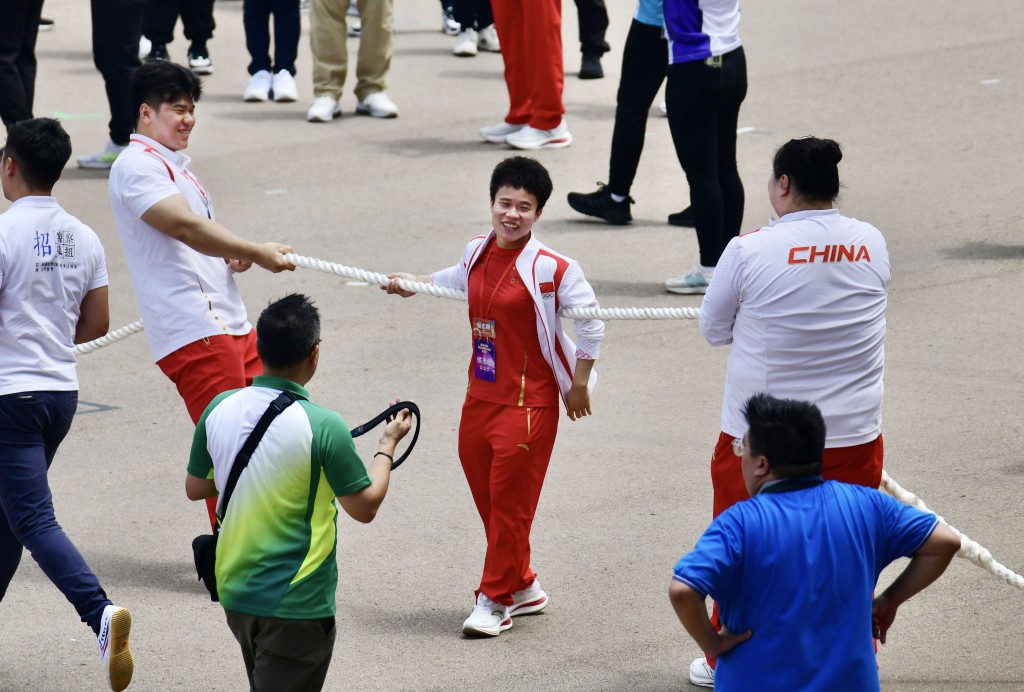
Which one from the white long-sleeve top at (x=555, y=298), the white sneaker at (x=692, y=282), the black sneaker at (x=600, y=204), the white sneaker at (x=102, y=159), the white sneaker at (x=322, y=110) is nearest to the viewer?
the white long-sleeve top at (x=555, y=298)

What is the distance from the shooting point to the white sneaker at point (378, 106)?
39.0 feet

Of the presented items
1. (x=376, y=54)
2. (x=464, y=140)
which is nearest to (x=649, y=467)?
(x=464, y=140)

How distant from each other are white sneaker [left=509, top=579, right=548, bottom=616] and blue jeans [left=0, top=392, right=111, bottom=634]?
143cm

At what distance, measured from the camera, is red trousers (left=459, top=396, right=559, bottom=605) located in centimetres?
483

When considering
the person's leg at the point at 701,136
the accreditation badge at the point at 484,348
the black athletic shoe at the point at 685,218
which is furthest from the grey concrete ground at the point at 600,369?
the accreditation badge at the point at 484,348

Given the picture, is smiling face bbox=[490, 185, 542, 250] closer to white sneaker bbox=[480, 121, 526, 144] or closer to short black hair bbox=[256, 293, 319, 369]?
short black hair bbox=[256, 293, 319, 369]

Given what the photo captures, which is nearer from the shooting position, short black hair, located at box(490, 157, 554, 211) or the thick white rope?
the thick white rope

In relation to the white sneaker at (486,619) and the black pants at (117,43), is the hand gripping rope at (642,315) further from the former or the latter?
the black pants at (117,43)

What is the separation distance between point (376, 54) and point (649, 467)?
6.45 m

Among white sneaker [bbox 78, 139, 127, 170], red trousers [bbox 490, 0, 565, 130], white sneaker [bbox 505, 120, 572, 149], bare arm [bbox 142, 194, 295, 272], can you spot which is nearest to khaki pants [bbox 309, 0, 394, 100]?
red trousers [bbox 490, 0, 565, 130]

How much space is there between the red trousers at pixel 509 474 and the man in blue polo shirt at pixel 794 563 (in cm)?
167

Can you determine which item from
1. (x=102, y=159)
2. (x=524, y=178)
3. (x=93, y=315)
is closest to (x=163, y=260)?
(x=93, y=315)

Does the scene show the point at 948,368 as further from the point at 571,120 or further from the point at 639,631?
the point at 571,120

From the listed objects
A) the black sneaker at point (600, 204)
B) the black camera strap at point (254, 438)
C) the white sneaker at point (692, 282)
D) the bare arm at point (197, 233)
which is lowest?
the white sneaker at point (692, 282)
